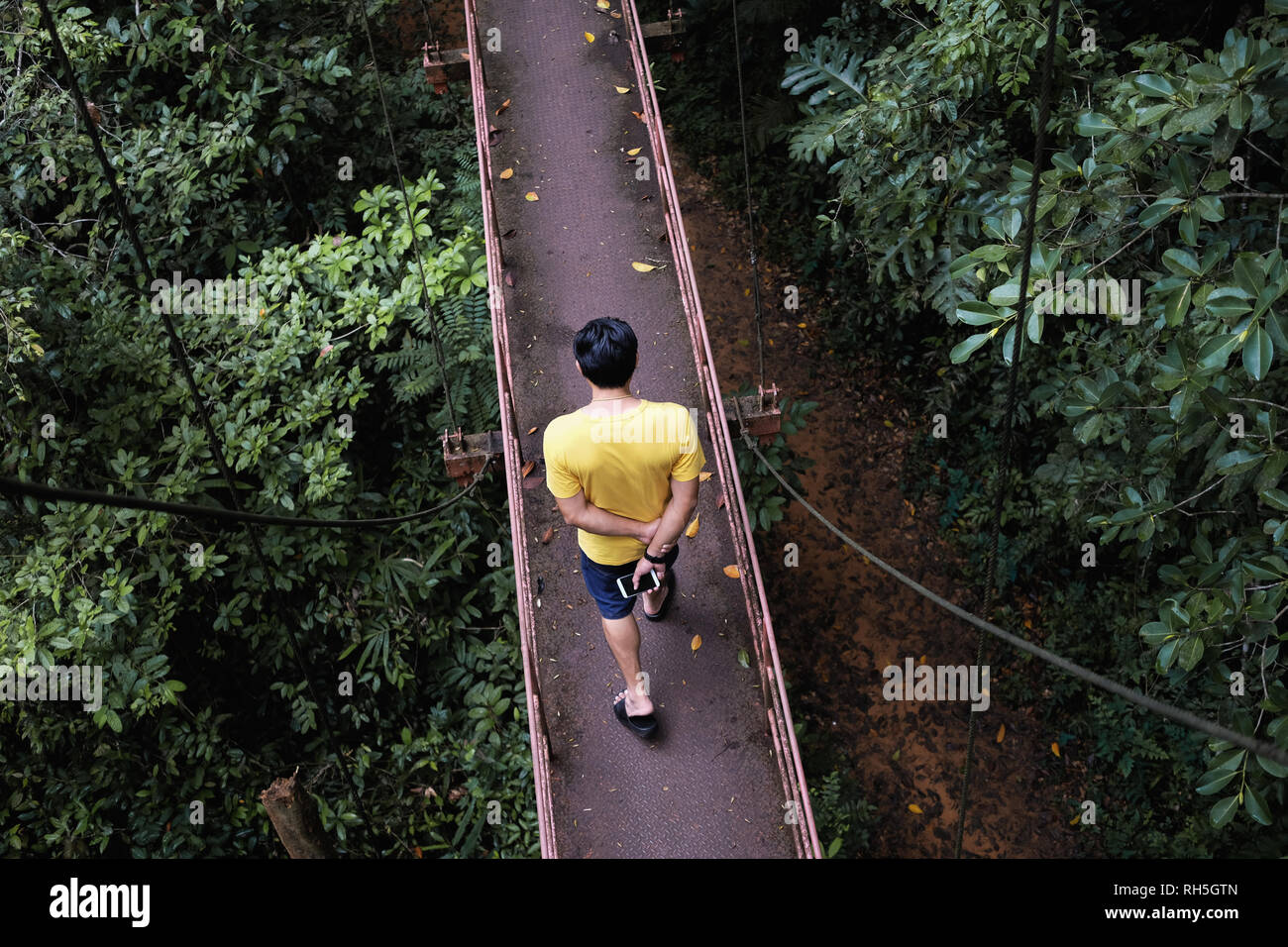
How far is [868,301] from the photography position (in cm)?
808

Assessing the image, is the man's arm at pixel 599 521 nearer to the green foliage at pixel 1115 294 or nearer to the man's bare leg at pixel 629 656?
the man's bare leg at pixel 629 656

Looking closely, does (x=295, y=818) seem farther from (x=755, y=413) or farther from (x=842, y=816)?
(x=842, y=816)

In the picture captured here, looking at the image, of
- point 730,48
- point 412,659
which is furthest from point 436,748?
point 730,48

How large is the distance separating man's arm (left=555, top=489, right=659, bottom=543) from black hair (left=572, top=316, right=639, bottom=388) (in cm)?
42

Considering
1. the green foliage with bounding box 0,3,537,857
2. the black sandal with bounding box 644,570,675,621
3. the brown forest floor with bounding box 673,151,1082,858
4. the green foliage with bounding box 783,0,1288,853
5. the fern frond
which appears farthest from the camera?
the fern frond

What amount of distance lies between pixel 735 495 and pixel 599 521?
119 centimetres

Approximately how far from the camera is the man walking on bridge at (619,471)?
9.52 ft

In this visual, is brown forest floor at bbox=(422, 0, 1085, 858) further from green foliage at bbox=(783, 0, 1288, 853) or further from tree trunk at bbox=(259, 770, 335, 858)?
tree trunk at bbox=(259, 770, 335, 858)

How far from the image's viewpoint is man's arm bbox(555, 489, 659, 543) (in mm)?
3088

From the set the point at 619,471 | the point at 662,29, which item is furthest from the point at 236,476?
the point at 662,29

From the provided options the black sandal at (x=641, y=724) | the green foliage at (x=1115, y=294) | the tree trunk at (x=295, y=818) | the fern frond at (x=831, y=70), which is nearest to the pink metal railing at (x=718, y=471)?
→ the black sandal at (x=641, y=724)

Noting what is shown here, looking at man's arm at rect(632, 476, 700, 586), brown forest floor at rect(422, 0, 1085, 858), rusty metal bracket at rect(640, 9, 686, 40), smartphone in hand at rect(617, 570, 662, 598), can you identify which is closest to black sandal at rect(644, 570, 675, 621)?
smartphone in hand at rect(617, 570, 662, 598)

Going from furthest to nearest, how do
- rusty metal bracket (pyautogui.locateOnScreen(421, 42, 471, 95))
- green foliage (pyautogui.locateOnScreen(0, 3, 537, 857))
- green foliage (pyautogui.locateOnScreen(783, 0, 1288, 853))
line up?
rusty metal bracket (pyautogui.locateOnScreen(421, 42, 471, 95)) → green foliage (pyautogui.locateOnScreen(0, 3, 537, 857)) → green foliage (pyautogui.locateOnScreen(783, 0, 1288, 853))

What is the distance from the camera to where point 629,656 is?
140 inches
